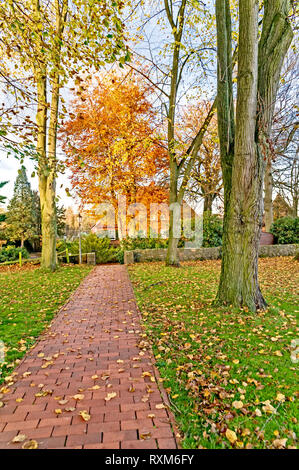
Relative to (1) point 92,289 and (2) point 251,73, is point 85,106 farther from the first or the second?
(2) point 251,73

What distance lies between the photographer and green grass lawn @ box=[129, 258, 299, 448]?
2.17 meters

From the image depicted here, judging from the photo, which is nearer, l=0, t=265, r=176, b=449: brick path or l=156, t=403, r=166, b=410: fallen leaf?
l=0, t=265, r=176, b=449: brick path

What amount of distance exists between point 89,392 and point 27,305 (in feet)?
12.9

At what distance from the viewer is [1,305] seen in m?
6.02

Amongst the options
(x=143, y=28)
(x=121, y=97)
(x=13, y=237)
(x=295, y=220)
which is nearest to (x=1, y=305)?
(x=143, y=28)

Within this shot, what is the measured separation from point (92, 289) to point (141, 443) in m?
6.11

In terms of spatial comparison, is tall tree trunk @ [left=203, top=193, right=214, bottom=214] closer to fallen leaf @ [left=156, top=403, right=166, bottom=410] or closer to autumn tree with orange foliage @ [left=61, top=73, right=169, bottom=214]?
autumn tree with orange foliage @ [left=61, top=73, right=169, bottom=214]

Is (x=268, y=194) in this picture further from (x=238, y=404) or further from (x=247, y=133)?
(x=238, y=404)

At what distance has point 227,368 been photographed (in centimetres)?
310

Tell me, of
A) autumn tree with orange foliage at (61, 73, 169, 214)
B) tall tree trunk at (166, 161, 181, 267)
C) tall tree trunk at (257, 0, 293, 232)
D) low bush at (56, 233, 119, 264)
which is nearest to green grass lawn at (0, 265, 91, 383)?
tall tree trunk at (166, 161, 181, 267)

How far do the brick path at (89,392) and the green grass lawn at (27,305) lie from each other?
221mm

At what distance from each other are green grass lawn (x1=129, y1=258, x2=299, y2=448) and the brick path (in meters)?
0.25

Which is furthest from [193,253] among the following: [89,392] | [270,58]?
[89,392]

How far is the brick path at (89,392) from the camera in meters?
2.12
